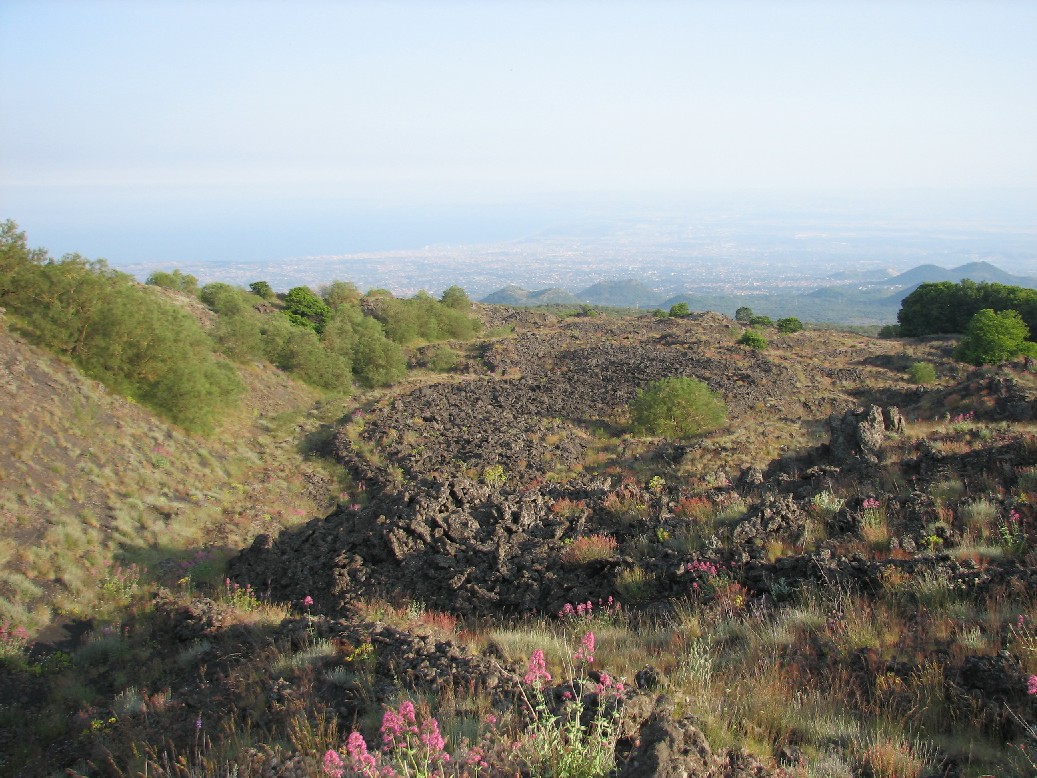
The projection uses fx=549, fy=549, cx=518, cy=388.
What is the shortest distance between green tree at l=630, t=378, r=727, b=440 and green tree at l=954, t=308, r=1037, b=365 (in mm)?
19844

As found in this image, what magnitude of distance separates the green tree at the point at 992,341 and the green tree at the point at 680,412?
1984 cm

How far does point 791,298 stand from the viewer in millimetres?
149375

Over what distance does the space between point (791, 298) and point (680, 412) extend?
14974 cm

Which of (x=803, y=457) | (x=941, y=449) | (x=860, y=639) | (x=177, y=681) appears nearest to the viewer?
(x=860, y=639)

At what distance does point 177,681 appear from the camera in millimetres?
5254

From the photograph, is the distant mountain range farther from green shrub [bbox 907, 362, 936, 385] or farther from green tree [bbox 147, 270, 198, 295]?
green shrub [bbox 907, 362, 936, 385]

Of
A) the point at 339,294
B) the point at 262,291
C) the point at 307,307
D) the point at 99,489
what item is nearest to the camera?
the point at 99,489

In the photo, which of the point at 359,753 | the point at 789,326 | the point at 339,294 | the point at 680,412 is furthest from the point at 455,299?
the point at 359,753

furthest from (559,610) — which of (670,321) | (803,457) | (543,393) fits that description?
(670,321)

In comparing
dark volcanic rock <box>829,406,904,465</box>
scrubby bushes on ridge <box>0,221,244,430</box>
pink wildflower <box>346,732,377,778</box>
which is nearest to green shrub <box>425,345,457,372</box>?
scrubby bushes on ridge <box>0,221,244,430</box>

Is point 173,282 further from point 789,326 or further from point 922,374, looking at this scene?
point 789,326

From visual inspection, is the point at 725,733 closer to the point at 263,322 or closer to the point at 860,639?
the point at 860,639

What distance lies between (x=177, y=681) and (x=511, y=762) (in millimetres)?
4323

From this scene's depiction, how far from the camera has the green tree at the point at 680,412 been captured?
18781 mm
